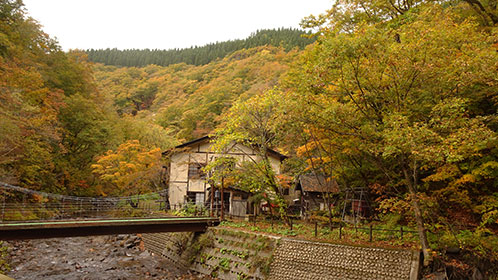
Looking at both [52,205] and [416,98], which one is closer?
[416,98]

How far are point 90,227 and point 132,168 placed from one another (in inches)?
584

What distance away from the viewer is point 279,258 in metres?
14.9

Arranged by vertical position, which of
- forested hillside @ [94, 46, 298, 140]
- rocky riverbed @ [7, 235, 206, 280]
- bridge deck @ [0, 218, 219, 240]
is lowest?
rocky riverbed @ [7, 235, 206, 280]

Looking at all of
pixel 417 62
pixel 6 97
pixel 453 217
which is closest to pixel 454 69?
pixel 417 62

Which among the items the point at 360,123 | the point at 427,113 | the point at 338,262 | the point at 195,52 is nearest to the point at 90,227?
the point at 338,262

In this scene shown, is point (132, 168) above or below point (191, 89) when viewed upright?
below

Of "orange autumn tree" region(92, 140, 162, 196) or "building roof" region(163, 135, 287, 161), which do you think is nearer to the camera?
"building roof" region(163, 135, 287, 161)

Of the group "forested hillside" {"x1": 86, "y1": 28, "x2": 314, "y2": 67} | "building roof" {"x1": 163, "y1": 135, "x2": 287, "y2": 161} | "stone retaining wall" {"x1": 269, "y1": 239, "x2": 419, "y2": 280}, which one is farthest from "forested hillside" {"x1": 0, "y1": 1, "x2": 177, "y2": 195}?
"forested hillside" {"x1": 86, "y1": 28, "x2": 314, "y2": 67}

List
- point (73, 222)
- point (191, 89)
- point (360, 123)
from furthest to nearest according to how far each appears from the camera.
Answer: point (191, 89), point (73, 222), point (360, 123)

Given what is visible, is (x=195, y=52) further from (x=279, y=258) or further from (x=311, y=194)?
(x=279, y=258)

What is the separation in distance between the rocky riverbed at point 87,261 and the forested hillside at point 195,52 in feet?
245

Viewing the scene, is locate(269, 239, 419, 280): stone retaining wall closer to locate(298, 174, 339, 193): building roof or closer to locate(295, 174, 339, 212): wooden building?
locate(298, 174, 339, 193): building roof

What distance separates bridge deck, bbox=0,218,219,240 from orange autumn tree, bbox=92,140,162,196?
12.1 metres

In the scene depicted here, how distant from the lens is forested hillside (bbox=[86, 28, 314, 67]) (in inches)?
3885
